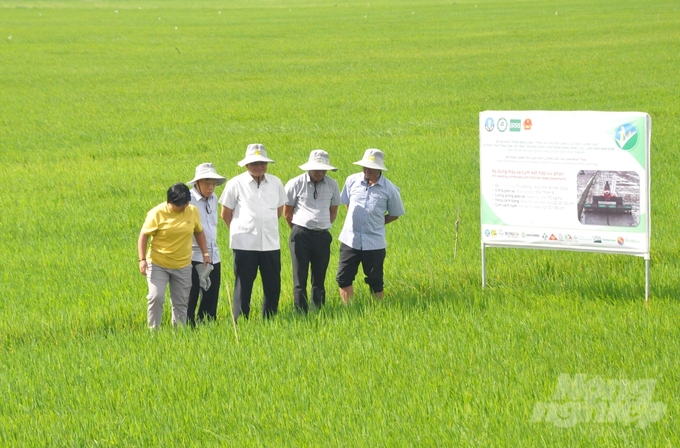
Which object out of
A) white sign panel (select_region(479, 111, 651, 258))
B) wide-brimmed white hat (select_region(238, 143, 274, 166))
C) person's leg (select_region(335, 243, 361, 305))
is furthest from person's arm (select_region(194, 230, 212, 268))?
white sign panel (select_region(479, 111, 651, 258))

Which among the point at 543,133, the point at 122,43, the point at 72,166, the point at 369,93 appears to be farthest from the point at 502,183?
the point at 122,43

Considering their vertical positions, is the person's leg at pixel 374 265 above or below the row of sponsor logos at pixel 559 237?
below

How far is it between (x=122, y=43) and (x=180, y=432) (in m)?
48.3

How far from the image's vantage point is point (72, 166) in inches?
752

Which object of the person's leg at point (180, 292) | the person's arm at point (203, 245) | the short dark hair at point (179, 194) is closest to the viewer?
the short dark hair at point (179, 194)

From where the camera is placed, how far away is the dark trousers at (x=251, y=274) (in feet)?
29.2

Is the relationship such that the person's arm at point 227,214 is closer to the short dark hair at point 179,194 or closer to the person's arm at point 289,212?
the person's arm at point 289,212

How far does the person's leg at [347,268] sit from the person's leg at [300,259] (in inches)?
13.7

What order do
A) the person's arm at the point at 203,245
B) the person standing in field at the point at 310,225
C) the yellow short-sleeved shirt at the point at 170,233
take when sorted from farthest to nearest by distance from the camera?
the person standing in field at the point at 310,225 → the person's arm at the point at 203,245 → the yellow short-sleeved shirt at the point at 170,233

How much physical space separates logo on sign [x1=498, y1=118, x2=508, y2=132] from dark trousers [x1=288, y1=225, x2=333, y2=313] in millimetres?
1924

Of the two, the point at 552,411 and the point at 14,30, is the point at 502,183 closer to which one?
the point at 552,411

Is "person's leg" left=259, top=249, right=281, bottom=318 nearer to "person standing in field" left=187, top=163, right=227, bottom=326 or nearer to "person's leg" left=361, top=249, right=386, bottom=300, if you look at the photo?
"person standing in field" left=187, top=163, right=227, bottom=326

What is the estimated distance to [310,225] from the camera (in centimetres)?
909

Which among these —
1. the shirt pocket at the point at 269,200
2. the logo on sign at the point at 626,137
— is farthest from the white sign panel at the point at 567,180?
the shirt pocket at the point at 269,200
